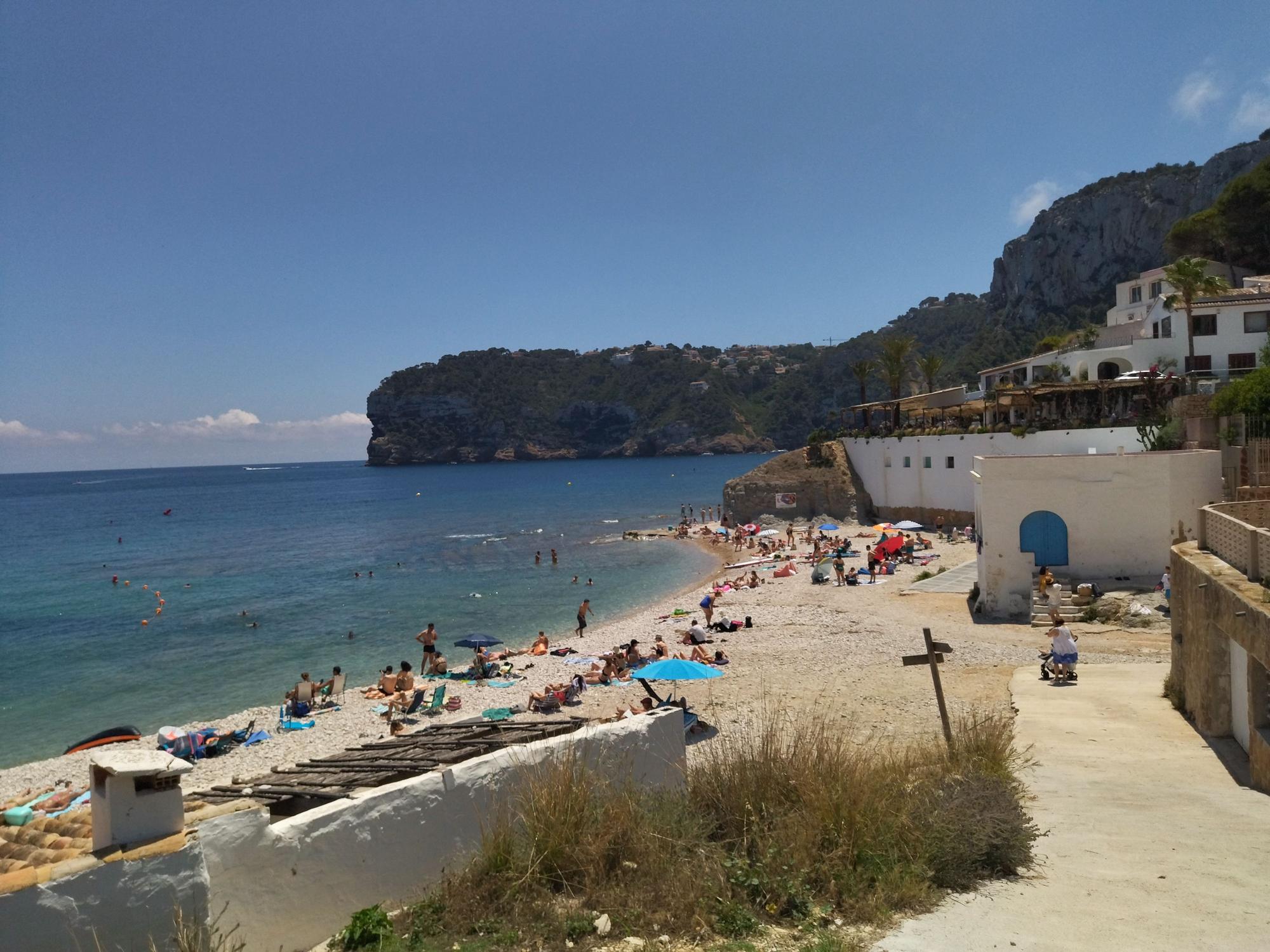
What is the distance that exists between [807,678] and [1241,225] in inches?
2043

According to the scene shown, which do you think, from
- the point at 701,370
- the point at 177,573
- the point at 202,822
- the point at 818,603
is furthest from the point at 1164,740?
the point at 701,370

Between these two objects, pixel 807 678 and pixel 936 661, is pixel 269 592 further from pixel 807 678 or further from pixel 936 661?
pixel 936 661

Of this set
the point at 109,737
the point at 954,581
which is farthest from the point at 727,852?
the point at 954,581

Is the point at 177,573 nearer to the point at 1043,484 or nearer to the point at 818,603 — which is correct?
the point at 818,603

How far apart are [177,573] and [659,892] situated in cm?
4854

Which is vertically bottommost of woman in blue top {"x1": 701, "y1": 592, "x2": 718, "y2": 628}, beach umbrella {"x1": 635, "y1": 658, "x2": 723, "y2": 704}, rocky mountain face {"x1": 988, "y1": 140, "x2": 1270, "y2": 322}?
woman in blue top {"x1": 701, "y1": 592, "x2": 718, "y2": 628}

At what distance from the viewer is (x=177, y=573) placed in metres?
46.0

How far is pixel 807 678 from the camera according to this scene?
1722cm

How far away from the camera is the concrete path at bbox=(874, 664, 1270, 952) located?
197 inches

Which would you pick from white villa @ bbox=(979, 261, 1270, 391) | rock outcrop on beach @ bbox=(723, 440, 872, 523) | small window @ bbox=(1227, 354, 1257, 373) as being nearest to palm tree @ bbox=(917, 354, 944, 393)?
white villa @ bbox=(979, 261, 1270, 391)

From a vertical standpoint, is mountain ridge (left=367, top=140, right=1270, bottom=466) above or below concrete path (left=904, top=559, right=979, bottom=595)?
above

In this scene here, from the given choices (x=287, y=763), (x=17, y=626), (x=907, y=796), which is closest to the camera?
(x=907, y=796)

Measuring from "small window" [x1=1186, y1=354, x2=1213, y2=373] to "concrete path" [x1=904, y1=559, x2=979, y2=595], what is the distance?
16652mm

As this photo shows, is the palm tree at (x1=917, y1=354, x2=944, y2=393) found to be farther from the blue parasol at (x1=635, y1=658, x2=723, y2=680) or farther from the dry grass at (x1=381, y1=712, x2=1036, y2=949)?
the dry grass at (x1=381, y1=712, x2=1036, y2=949)
